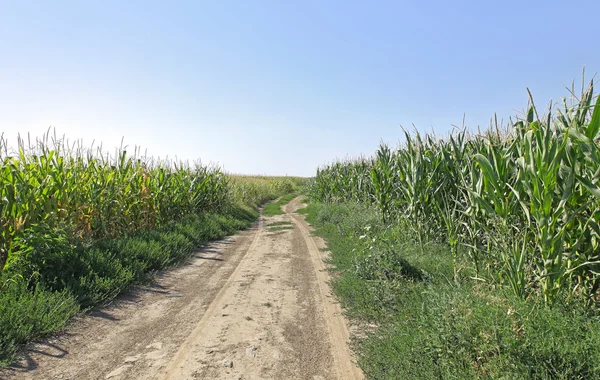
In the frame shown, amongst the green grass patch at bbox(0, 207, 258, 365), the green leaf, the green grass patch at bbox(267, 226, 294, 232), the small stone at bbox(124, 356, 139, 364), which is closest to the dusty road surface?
the small stone at bbox(124, 356, 139, 364)

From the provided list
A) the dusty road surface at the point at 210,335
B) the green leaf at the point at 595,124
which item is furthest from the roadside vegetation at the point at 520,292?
the dusty road surface at the point at 210,335

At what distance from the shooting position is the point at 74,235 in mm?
8281

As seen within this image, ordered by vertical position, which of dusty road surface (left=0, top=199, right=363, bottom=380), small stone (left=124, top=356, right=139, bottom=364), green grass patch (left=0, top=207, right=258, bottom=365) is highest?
green grass patch (left=0, top=207, right=258, bottom=365)

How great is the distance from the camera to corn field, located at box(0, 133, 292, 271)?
673 centimetres

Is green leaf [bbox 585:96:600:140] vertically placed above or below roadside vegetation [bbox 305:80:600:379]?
above

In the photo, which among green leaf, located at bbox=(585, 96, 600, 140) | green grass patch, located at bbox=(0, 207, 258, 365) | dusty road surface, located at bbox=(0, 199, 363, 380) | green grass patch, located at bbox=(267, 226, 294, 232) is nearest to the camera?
green leaf, located at bbox=(585, 96, 600, 140)

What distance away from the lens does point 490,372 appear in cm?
341

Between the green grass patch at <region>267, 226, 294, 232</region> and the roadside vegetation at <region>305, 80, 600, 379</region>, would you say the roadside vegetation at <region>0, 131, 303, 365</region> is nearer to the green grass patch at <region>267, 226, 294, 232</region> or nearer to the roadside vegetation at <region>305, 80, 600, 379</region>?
the green grass patch at <region>267, 226, 294, 232</region>

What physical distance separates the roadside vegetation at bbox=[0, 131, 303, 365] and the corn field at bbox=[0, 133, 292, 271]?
2cm

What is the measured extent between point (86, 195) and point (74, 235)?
1.24 metres

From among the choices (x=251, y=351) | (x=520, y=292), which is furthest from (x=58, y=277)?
(x=520, y=292)

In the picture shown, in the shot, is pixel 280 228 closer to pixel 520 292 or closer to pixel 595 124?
pixel 520 292

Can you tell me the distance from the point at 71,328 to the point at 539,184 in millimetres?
6236

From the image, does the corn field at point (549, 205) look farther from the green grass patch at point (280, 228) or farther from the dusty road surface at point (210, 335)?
the green grass patch at point (280, 228)
